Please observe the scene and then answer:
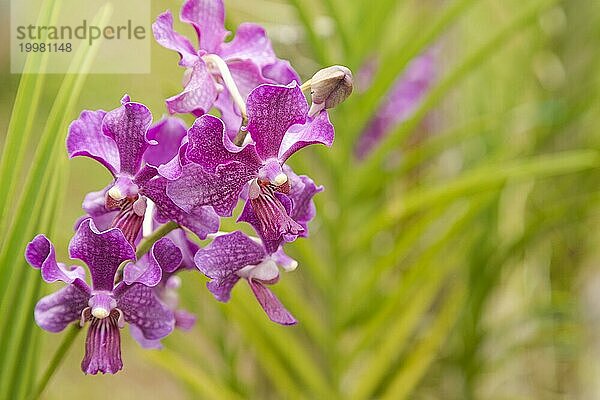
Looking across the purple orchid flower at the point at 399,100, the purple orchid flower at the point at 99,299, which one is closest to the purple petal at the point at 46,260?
the purple orchid flower at the point at 99,299

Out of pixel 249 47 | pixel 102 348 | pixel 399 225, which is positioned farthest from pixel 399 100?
pixel 102 348

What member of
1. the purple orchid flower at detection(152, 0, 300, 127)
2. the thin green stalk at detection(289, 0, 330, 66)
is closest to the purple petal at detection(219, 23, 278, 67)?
the purple orchid flower at detection(152, 0, 300, 127)

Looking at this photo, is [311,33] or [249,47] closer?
[249,47]

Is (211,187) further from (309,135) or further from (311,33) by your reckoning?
(311,33)

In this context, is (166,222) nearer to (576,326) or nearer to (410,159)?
(410,159)

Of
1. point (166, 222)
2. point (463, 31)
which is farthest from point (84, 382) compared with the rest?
point (463, 31)

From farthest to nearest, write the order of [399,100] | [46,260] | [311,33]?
1. [399,100]
2. [311,33]
3. [46,260]

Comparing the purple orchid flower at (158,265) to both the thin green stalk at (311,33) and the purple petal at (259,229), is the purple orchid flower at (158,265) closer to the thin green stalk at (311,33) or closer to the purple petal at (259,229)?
the purple petal at (259,229)
